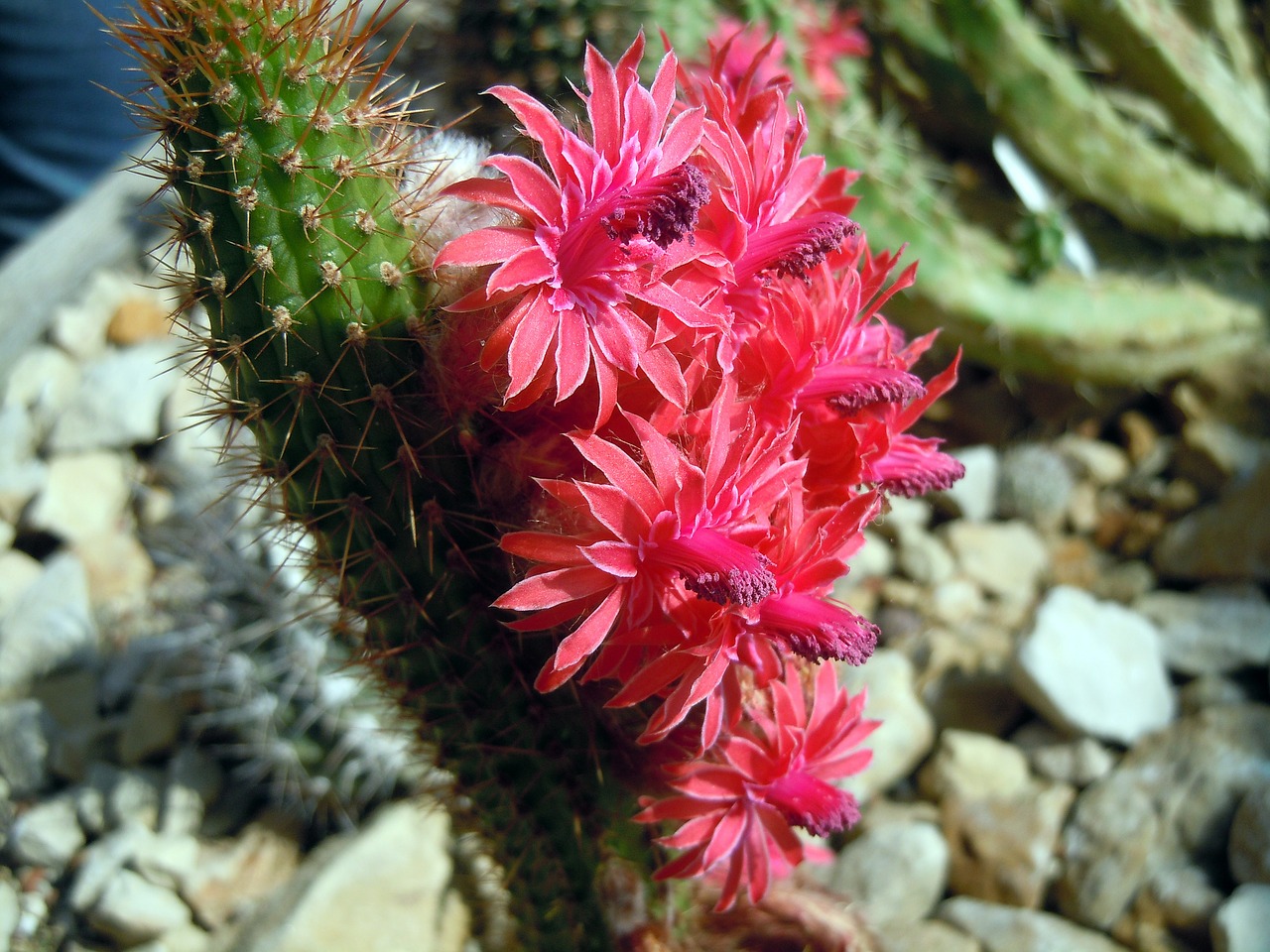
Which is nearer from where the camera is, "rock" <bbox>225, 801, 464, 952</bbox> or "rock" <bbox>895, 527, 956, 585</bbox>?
"rock" <bbox>225, 801, 464, 952</bbox>

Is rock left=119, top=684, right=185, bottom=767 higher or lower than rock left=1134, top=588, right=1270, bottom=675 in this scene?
higher

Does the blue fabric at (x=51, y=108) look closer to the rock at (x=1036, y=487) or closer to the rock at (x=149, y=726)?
the rock at (x=149, y=726)

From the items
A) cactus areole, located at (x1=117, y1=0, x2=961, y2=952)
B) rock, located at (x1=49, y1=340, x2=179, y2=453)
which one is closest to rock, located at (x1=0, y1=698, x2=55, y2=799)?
rock, located at (x1=49, y1=340, x2=179, y2=453)

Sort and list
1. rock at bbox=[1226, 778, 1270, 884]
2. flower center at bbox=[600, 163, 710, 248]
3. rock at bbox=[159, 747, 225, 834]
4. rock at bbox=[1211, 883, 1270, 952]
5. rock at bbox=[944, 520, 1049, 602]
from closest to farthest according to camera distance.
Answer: flower center at bbox=[600, 163, 710, 248] < rock at bbox=[1211, 883, 1270, 952] < rock at bbox=[1226, 778, 1270, 884] < rock at bbox=[159, 747, 225, 834] < rock at bbox=[944, 520, 1049, 602]

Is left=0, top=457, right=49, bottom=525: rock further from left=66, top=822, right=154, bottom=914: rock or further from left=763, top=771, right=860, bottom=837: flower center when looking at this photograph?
left=763, top=771, right=860, bottom=837: flower center

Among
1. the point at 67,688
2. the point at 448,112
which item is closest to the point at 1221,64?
the point at 448,112

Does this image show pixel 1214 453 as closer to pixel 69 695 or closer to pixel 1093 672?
pixel 1093 672

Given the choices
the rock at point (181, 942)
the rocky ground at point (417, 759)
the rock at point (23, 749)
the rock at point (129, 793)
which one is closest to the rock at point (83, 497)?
the rocky ground at point (417, 759)
